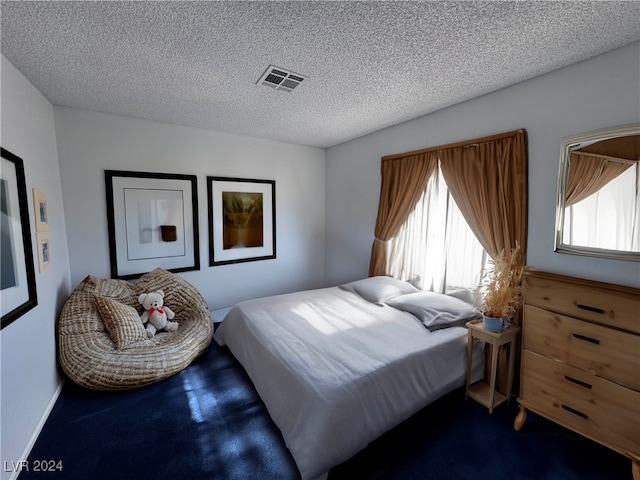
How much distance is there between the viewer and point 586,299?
1.57m

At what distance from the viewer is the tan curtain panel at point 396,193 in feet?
9.67

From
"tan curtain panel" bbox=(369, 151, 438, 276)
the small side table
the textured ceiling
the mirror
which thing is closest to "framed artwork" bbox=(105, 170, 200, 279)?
the textured ceiling

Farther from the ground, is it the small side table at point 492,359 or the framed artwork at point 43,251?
the framed artwork at point 43,251

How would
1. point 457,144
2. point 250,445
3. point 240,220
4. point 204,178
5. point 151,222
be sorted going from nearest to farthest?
point 250,445 → point 457,144 → point 151,222 → point 204,178 → point 240,220

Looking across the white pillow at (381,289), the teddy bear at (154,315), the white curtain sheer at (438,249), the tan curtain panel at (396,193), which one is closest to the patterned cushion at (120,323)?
the teddy bear at (154,315)

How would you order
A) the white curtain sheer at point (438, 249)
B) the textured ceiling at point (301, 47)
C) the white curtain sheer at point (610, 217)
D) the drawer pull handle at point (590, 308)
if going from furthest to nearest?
1. the white curtain sheer at point (438, 249)
2. the white curtain sheer at point (610, 217)
3. the drawer pull handle at point (590, 308)
4. the textured ceiling at point (301, 47)

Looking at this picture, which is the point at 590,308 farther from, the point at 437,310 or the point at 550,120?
the point at 550,120

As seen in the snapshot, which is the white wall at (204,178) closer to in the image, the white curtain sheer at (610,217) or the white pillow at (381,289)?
the white pillow at (381,289)

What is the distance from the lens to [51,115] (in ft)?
8.50

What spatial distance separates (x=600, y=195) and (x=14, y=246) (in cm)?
353

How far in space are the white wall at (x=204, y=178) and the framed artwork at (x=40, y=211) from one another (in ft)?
2.40

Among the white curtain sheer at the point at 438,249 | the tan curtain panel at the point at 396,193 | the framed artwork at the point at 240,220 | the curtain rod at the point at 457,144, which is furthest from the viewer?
the framed artwork at the point at 240,220

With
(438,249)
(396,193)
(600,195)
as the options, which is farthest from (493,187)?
(396,193)

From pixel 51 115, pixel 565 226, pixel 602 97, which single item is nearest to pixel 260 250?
pixel 51 115
